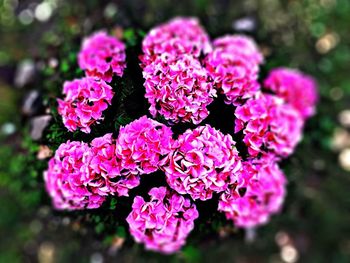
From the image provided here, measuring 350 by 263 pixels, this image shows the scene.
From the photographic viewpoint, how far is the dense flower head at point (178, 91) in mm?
1491

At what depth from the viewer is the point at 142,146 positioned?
54.3 inches

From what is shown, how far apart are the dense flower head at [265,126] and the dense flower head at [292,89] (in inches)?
10.4

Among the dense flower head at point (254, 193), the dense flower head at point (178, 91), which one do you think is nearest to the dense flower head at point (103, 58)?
the dense flower head at point (178, 91)

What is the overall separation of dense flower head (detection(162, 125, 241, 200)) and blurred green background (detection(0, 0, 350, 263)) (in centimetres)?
93

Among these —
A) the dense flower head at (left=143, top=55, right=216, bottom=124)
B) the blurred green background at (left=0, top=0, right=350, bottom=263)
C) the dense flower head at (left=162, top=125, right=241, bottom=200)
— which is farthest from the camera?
the blurred green background at (left=0, top=0, right=350, bottom=263)

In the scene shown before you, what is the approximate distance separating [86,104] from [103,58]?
1.18 feet

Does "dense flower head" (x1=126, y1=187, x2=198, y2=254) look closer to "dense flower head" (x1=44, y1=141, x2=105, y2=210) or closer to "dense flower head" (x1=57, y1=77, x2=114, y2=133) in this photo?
"dense flower head" (x1=44, y1=141, x2=105, y2=210)

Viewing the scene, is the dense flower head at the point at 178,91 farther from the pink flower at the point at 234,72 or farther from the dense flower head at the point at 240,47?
the dense flower head at the point at 240,47

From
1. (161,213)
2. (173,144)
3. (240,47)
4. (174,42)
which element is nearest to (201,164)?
(173,144)

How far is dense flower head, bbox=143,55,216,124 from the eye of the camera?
1491 mm

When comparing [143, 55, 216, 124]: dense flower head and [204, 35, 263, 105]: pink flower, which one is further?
[204, 35, 263, 105]: pink flower

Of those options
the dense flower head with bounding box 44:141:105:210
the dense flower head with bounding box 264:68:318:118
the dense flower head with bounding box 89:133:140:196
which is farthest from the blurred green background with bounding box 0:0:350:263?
the dense flower head with bounding box 89:133:140:196

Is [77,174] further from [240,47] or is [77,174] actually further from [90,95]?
[240,47]

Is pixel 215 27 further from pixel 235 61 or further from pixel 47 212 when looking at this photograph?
pixel 47 212
